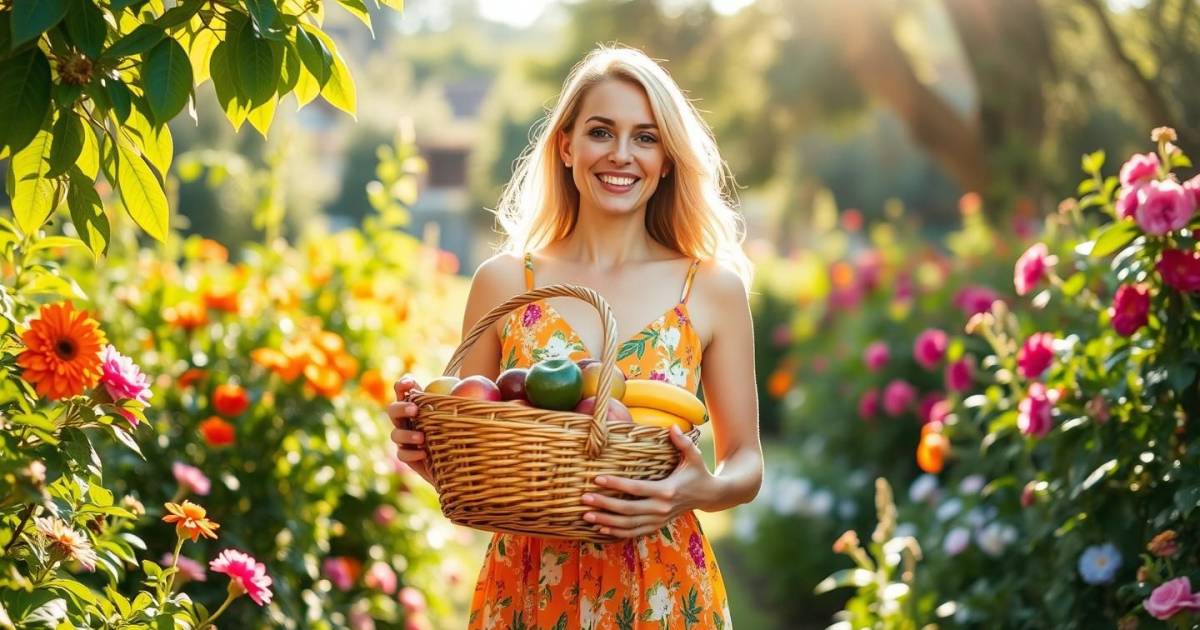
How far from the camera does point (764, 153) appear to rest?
48.8 ft


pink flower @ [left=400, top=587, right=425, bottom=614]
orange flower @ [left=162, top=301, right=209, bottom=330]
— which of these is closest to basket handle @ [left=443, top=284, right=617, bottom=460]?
orange flower @ [left=162, top=301, right=209, bottom=330]

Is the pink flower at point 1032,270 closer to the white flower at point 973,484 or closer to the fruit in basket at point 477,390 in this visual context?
the white flower at point 973,484

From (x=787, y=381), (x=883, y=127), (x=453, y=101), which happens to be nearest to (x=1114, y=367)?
(x=787, y=381)

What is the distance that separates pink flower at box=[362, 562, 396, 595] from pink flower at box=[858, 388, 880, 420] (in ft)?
8.46

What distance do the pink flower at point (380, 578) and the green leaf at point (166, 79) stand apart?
278cm

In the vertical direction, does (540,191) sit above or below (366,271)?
below

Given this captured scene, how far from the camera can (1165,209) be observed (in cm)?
279

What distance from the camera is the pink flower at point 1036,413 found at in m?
3.19

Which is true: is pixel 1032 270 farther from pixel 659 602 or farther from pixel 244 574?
pixel 244 574

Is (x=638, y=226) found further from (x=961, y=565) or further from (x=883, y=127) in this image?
(x=883, y=127)

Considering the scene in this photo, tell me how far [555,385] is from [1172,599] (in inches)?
A: 53.1

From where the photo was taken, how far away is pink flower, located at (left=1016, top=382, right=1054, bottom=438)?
10.5 ft

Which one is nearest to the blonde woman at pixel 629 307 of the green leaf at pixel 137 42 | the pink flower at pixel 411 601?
the green leaf at pixel 137 42

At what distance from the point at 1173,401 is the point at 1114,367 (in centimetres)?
22
